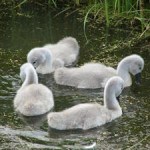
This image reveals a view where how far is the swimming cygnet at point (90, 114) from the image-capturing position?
18.9ft

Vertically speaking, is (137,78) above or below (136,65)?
below

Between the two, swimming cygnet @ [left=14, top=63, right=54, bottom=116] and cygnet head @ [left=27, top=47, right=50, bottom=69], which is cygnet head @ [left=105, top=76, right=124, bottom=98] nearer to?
swimming cygnet @ [left=14, top=63, right=54, bottom=116]

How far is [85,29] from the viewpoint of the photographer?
8586 millimetres

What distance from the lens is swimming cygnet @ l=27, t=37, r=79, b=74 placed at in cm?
717

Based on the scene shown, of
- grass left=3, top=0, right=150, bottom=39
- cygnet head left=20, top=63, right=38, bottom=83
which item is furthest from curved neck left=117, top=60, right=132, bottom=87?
grass left=3, top=0, right=150, bottom=39

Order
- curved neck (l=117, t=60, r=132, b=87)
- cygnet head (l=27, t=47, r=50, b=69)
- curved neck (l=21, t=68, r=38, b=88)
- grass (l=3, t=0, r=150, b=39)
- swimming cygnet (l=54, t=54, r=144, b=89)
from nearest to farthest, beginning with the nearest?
curved neck (l=21, t=68, r=38, b=88), swimming cygnet (l=54, t=54, r=144, b=89), curved neck (l=117, t=60, r=132, b=87), cygnet head (l=27, t=47, r=50, b=69), grass (l=3, t=0, r=150, b=39)

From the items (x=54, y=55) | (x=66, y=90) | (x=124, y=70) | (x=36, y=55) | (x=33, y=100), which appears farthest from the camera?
(x=54, y=55)

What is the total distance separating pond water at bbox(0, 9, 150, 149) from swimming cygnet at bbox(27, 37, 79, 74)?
114 millimetres

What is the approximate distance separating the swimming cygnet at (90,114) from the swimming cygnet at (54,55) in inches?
47.7

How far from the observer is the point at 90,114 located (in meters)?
5.88

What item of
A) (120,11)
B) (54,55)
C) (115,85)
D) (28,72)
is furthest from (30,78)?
(120,11)

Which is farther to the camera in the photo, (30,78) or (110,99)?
(30,78)

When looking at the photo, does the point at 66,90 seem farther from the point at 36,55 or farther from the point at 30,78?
the point at 36,55

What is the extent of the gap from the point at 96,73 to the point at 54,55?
2.73 ft
